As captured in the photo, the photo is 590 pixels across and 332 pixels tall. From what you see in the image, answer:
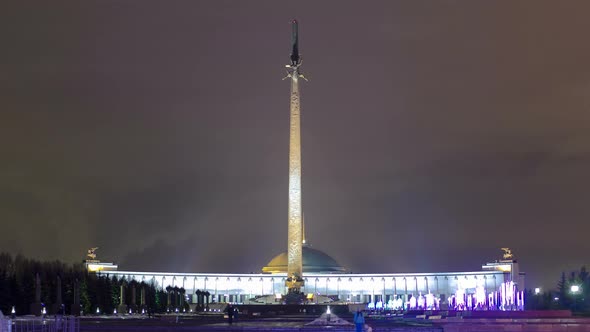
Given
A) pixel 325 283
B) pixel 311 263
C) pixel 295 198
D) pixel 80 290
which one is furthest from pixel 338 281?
pixel 80 290

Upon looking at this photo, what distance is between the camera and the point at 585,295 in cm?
7738

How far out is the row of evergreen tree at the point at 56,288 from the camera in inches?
2452

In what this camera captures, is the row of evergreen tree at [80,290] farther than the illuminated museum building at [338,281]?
No

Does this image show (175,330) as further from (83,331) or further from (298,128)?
(298,128)

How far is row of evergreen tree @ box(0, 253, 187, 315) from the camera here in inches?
2452

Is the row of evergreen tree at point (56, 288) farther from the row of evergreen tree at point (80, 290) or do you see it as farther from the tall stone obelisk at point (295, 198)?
the tall stone obelisk at point (295, 198)

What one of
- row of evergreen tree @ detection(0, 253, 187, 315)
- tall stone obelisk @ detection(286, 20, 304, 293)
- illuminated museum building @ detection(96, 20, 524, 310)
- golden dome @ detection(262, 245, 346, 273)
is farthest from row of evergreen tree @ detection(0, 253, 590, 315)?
golden dome @ detection(262, 245, 346, 273)

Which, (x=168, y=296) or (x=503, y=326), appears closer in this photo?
(x=503, y=326)

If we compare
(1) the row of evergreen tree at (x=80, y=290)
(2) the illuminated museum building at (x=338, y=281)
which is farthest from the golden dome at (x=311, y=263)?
(1) the row of evergreen tree at (x=80, y=290)

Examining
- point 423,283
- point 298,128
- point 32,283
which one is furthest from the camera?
point 423,283

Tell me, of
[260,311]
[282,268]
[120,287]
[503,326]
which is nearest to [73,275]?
[120,287]

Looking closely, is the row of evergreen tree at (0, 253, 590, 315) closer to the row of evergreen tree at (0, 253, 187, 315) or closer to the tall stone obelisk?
the row of evergreen tree at (0, 253, 187, 315)

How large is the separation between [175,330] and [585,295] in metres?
50.2

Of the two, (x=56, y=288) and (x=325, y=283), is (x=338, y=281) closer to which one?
(x=325, y=283)
